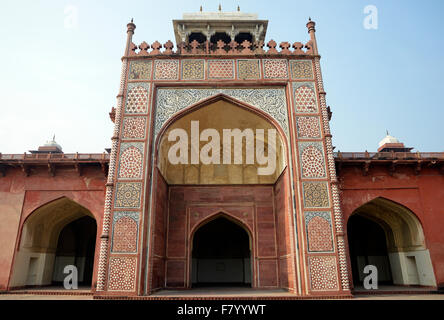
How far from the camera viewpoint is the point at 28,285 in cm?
1059

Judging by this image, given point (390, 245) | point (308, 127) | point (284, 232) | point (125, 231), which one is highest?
point (308, 127)

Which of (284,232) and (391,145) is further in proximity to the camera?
(391,145)

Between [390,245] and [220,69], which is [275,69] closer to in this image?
[220,69]

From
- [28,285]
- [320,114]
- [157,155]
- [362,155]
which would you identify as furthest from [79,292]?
[362,155]

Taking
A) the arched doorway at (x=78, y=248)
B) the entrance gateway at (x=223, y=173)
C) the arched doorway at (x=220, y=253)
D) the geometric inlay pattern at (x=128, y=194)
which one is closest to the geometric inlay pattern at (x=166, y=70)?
the entrance gateway at (x=223, y=173)

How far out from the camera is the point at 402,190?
1069cm

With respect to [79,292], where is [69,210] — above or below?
above

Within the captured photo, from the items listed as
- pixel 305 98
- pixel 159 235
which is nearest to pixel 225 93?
pixel 305 98

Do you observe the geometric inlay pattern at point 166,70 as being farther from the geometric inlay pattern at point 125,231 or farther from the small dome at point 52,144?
the small dome at point 52,144

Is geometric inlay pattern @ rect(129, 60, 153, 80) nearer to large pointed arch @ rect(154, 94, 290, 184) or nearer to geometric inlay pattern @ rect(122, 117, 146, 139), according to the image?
geometric inlay pattern @ rect(122, 117, 146, 139)

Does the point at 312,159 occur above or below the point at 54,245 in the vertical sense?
above

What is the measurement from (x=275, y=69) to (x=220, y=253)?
8.48 metres

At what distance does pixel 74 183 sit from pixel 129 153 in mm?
3083
